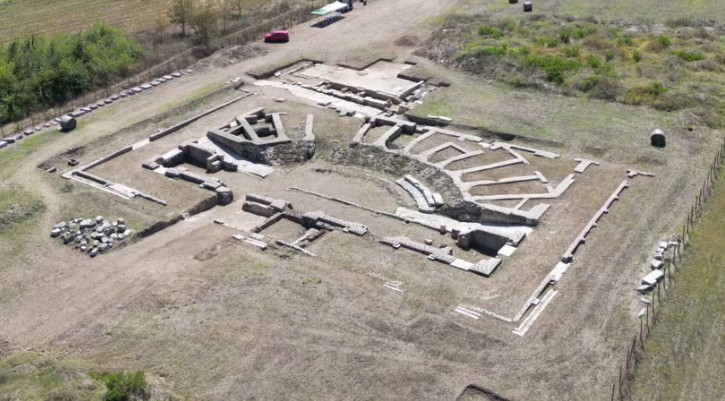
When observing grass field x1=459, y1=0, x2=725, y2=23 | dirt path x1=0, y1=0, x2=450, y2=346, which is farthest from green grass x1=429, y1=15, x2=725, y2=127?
dirt path x1=0, y1=0, x2=450, y2=346

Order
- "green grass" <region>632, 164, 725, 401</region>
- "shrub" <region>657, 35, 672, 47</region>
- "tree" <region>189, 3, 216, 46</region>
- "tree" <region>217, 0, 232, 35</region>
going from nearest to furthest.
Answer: "green grass" <region>632, 164, 725, 401</region> → "shrub" <region>657, 35, 672, 47</region> → "tree" <region>189, 3, 216, 46</region> → "tree" <region>217, 0, 232, 35</region>

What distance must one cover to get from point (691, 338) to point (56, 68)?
42.8 meters

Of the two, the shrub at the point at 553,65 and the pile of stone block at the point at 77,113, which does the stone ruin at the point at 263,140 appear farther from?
the shrub at the point at 553,65

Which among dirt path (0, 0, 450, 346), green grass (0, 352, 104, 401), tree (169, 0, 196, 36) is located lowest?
dirt path (0, 0, 450, 346)

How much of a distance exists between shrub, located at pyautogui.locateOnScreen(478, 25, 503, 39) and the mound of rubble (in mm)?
33705

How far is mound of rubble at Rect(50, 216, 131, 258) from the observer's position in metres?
32.9

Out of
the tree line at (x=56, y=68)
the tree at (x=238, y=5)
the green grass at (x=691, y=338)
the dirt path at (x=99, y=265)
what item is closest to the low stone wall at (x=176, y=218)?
the dirt path at (x=99, y=265)

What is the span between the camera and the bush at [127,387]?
22.7 metres

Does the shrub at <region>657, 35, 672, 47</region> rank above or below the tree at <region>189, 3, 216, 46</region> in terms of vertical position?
below

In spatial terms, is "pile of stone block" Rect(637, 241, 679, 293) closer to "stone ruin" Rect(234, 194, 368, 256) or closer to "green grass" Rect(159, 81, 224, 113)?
"stone ruin" Rect(234, 194, 368, 256)

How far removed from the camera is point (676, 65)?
161 ft

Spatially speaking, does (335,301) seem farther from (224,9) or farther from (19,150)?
(224,9)

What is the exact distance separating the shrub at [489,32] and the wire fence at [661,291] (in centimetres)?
2368

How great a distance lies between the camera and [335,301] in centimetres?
2783
